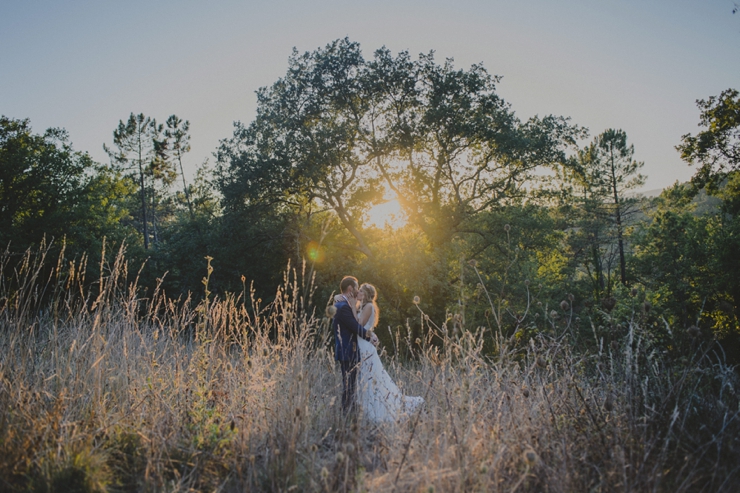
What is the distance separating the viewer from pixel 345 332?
4.78m

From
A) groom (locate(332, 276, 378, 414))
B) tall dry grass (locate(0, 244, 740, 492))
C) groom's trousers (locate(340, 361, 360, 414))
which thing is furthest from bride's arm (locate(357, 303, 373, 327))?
tall dry grass (locate(0, 244, 740, 492))

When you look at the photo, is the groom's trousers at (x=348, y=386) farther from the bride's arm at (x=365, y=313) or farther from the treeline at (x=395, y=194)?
the treeline at (x=395, y=194)

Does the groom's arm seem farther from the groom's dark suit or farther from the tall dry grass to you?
the tall dry grass

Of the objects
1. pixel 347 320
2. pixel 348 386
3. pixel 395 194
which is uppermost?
pixel 395 194

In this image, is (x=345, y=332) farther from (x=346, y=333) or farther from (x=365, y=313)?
(x=365, y=313)

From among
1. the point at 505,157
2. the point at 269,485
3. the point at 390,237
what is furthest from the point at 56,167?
the point at 269,485

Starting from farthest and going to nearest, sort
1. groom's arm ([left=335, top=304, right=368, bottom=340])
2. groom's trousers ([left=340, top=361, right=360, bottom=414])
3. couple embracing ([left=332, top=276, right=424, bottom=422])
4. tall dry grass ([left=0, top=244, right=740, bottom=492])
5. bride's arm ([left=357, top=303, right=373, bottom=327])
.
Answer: bride's arm ([left=357, top=303, right=373, bottom=327]), groom's arm ([left=335, top=304, right=368, bottom=340]), couple embracing ([left=332, top=276, right=424, bottom=422]), groom's trousers ([left=340, top=361, right=360, bottom=414]), tall dry grass ([left=0, top=244, right=740, bottom=492])

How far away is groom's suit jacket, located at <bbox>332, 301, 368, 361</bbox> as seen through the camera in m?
4.64

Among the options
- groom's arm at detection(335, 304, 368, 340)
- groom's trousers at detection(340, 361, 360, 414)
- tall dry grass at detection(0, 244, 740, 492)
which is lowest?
groom's trousers at detection(340, 361, 360, 414)

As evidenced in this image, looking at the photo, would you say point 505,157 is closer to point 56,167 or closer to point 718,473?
point 718,473

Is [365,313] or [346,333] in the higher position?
[365,313]

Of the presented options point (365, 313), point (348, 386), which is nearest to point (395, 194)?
point (365, 313)

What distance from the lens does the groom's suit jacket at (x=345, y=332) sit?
15.2ft

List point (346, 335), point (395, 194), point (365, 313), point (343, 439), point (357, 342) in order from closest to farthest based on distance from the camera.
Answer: point (343, 439)
point (357, 342)
point (346, 335)
point (365, 313)
point (395, 194)
